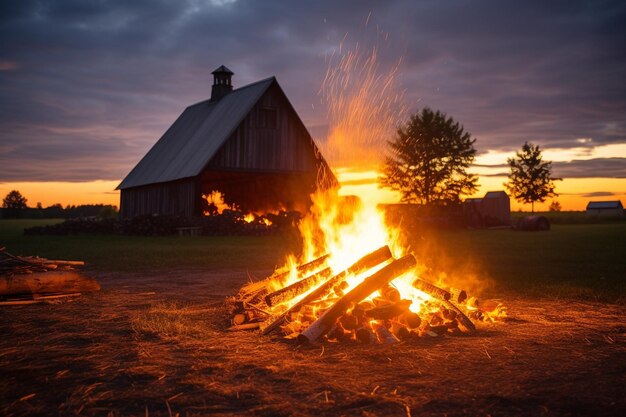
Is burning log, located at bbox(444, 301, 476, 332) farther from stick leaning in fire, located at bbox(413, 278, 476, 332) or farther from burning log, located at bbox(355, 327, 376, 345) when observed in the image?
burning log, located at bbox(355, 327, 376, 345)

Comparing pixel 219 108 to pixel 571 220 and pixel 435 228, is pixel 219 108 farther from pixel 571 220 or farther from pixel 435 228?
pixel 571 220

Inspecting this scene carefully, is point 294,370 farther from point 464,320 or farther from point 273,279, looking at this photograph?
point 273,279

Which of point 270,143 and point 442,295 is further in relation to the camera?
point 270,143

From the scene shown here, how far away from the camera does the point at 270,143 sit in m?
26.9

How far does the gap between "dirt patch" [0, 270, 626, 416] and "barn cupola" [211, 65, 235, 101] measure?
28204 mm

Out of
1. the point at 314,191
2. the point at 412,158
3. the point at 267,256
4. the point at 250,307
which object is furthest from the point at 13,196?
the point at 250,307

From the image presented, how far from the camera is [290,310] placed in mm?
5781

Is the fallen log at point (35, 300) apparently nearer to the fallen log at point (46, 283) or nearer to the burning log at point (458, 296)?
the fallen log at point (46, 283)

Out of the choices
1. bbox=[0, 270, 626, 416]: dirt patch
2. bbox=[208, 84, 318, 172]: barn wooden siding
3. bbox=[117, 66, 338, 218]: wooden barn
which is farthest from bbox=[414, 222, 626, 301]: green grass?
bbox=[117, 66, 338, 218]: wooden barn

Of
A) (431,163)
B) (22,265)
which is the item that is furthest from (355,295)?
(431,163)

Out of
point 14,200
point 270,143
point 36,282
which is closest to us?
point 36,282

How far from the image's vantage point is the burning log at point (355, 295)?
5.19 m

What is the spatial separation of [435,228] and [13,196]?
345 ft

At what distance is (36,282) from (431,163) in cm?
4498
